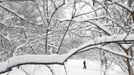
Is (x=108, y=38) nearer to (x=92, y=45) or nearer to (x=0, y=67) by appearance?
(x=92, y=45)

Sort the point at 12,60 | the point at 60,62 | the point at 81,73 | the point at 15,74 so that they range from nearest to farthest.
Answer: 1. the point at 60,62
2. the point at 12,60
3. the point at 15,74
4. the point at 81,73

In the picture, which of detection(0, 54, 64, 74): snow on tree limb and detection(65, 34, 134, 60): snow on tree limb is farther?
detection(0, 54, 64, 74): snow on tree limb

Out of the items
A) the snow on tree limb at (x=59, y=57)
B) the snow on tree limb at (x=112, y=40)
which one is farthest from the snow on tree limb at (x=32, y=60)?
the snow on tree limb at (x=112, y=40)

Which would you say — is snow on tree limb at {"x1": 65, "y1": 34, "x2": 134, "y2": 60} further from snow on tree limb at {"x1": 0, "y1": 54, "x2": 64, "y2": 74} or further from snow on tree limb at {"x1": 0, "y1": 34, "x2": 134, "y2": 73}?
snow on tree limb at {"x1": 0, "y1": 54, "x2": 64, "y2": 74}

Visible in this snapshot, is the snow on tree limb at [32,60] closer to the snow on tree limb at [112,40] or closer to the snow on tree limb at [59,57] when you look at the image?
the snow on tree limb at [59,57]

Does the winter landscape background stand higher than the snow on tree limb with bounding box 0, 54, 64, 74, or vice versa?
the winter landscape background

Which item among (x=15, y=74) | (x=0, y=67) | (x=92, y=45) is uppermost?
(x=15, y=74)

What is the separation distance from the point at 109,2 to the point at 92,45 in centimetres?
298

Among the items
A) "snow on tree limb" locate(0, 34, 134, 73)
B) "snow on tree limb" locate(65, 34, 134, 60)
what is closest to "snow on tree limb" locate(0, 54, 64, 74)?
"snow on tree limb" locate(0, 34, 134, 73)

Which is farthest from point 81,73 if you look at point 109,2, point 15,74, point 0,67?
point 0,67

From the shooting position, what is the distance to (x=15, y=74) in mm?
11859

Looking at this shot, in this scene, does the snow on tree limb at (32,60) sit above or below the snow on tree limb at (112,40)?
below

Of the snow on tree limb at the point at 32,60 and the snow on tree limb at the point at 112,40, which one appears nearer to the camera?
the snow on tree limb at the point at 112,40

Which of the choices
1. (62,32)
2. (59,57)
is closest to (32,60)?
(59,57)
